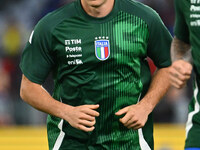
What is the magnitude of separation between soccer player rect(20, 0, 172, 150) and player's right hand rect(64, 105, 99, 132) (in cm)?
8

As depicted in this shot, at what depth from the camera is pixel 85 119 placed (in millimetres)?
4305

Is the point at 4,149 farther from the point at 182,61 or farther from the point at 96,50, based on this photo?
the point at 182,61

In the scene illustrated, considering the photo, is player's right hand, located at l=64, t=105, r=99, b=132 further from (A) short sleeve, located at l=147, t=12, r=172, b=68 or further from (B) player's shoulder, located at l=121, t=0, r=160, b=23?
(B) player's shoulder, located at l=121, t=0, r=160, b=23

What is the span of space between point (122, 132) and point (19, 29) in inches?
312

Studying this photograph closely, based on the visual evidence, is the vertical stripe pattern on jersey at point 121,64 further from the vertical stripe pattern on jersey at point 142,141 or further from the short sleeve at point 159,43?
the vertical stripe pattern on jersey at point 142,141

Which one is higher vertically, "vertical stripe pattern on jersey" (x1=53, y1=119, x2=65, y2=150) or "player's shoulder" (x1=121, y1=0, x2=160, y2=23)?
"player's shoulder" (x1=121, y1=0, x2=160, y2=23)

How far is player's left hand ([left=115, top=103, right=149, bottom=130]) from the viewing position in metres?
4.42

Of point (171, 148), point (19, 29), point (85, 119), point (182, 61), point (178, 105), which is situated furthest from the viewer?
point (19, 29)

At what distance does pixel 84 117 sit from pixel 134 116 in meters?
0.37

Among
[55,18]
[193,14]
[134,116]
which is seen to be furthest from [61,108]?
[193,14]

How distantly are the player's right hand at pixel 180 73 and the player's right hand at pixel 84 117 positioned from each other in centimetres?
73

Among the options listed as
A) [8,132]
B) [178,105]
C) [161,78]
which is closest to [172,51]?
[161,78]

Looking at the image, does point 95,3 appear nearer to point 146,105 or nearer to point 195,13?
point 195,13

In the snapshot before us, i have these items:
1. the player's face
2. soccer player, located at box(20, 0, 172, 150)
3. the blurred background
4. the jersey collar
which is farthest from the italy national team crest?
the blurred background
